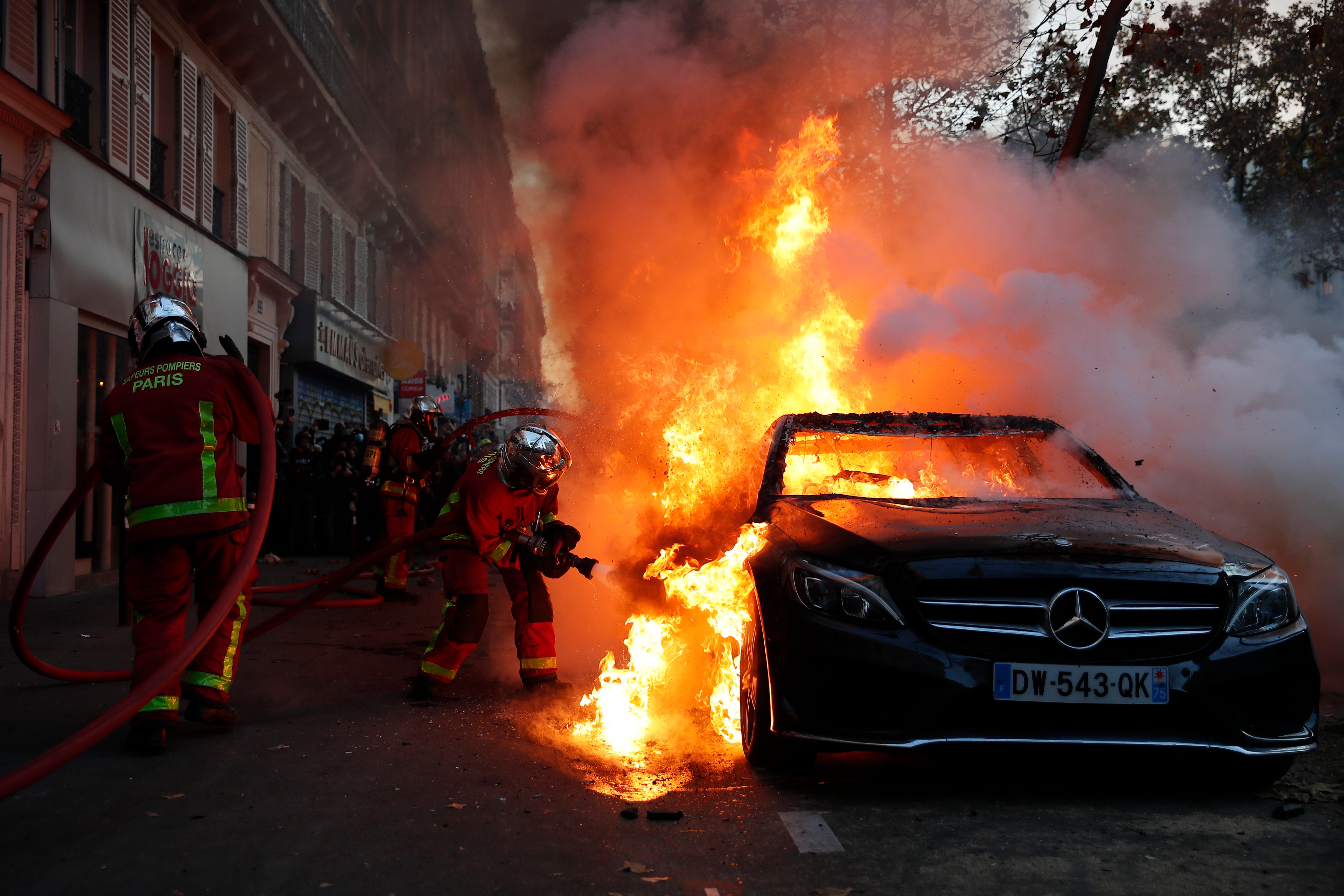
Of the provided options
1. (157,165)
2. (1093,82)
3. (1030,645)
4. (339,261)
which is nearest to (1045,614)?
(1030,645)

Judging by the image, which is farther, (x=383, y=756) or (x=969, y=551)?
(x=383, y=756)

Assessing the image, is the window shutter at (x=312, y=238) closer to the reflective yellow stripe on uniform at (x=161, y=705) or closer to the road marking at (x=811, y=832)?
the reflective yellow stripe on uniform at (x=161, y=705)

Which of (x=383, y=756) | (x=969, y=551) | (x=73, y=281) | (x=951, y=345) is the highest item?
(x=73, y=281)

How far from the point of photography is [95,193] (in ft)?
37.3

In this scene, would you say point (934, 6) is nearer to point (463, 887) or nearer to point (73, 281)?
point (73, 281)

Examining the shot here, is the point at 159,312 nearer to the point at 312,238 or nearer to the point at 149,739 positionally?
the point at 149,739

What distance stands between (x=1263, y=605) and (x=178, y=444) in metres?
4.28

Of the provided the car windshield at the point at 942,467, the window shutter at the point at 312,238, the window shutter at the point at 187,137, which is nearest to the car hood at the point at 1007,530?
the car windshield at the point at 942,467

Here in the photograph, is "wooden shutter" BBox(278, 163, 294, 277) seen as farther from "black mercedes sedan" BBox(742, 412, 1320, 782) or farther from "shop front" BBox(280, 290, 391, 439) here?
"black mercedes sedan" BBox(742, 412, 1320, 782)

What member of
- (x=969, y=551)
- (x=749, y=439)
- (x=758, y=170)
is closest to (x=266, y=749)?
(x=969, y=551)

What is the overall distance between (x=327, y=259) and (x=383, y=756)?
19701mm

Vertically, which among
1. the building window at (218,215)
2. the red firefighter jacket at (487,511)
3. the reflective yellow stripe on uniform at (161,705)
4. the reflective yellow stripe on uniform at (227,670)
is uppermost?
the building window at (218,215)

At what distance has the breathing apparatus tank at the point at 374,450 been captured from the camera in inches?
436

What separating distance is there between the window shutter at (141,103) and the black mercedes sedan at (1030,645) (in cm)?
1143
